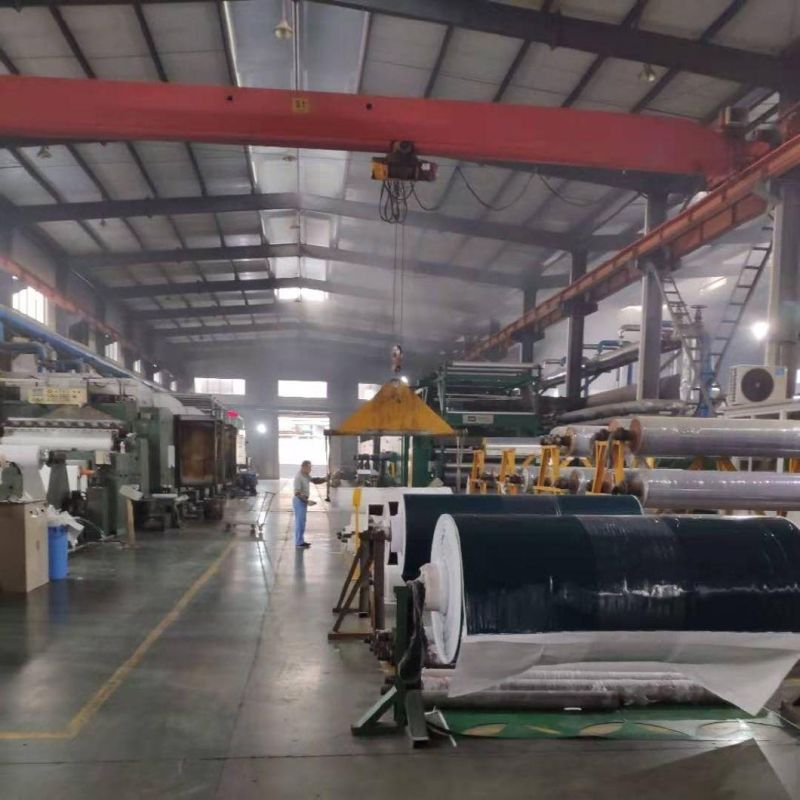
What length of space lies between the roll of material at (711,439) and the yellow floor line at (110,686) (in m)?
4.17

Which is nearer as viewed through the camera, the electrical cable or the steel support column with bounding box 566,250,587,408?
the electrical cable

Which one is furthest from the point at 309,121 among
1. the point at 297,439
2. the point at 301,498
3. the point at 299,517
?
the point at 297,439

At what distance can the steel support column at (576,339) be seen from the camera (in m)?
13.2

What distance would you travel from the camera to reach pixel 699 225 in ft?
27.8

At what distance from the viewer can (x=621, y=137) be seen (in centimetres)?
716

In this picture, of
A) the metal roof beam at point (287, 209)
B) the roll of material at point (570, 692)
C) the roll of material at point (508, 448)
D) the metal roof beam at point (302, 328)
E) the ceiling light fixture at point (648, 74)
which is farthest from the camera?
the metal roof beam at point (302, 328)

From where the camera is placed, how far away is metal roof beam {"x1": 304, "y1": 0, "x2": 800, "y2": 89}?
7.07m

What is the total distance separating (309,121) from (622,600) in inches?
235

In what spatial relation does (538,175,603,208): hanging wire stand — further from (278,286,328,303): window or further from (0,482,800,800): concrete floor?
(278,286,328,303): window

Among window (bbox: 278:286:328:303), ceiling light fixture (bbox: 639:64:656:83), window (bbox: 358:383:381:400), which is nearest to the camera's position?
ceiling light fixture (bbox: 639:64:656:83)

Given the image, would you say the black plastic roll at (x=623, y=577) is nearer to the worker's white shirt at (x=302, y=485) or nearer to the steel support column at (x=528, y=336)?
the worker's white shirt at (x=302, y=485)

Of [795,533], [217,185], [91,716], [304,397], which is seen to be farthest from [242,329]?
[795,533]

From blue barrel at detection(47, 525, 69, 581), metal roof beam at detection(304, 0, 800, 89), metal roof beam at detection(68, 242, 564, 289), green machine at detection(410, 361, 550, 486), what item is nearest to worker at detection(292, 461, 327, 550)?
green machine at detection(410, 361, 550, 486)

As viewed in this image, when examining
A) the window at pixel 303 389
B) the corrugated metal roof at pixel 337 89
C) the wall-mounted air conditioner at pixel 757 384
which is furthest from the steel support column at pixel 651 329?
the window at pixel 303 389
